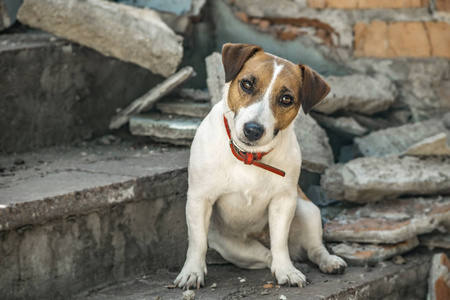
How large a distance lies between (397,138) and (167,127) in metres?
1.50

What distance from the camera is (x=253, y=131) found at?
9.32 ft

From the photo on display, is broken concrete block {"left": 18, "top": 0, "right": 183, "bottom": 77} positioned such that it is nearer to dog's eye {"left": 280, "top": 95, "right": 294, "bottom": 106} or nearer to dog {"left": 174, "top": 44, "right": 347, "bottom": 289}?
dog {"left": 174, "top": 44, "right": 347, "bottom": 289}

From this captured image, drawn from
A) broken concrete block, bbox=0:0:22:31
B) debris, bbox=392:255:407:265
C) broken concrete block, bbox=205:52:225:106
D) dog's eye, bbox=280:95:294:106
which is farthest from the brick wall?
broken concrete block, bbox=0:0:22:31

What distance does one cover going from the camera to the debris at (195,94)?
4418 millimetres

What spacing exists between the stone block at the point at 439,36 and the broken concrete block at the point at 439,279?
4.89 feet

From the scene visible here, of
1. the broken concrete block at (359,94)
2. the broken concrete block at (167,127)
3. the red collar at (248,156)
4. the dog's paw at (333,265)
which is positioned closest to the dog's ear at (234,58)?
the red collar at (248,156)

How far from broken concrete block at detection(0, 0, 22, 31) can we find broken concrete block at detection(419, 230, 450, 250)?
9.51ft

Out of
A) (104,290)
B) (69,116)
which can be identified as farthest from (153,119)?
(104,290)

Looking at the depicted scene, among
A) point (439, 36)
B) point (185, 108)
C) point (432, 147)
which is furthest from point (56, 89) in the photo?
point (439, 36)

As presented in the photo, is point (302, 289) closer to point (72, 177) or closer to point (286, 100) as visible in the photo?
point (286, 100)

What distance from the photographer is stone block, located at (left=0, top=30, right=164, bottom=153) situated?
3.95 metres

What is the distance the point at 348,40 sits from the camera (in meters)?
4.62

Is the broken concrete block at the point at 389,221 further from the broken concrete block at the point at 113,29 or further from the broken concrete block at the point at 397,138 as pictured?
the broken concrete block at the point at 113,29

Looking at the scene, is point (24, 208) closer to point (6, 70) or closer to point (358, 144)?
point (6, 70)
